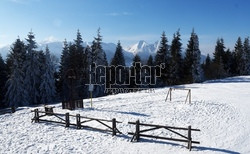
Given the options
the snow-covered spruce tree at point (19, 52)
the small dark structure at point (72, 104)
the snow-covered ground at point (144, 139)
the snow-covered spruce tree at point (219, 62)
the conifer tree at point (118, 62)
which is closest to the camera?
the snow-covered ground at point (144, 139)

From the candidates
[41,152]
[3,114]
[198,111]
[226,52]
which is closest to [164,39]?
[226,52]

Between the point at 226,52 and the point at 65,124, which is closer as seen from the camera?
the point at 65,124

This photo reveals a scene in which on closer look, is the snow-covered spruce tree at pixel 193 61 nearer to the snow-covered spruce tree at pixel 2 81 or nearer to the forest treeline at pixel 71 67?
the forest treeline at pixel 71 67

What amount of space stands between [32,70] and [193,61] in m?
35.4

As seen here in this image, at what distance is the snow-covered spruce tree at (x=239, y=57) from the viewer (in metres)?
66.9

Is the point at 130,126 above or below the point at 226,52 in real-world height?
below

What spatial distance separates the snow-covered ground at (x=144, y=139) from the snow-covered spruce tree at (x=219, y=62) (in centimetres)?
3927

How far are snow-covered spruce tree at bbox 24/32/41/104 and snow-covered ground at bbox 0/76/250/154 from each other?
67.7ft

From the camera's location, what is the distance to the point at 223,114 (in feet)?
69.6

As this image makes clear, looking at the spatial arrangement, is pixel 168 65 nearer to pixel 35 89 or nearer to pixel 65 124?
pixel 35 89

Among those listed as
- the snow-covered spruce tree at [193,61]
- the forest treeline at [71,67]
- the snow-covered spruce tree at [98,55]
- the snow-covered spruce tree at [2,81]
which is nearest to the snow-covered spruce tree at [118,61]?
the forest treeline at [71,67]

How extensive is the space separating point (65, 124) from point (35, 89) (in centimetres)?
2923

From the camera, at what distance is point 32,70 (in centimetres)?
4506

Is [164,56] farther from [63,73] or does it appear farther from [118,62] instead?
[63,73]
